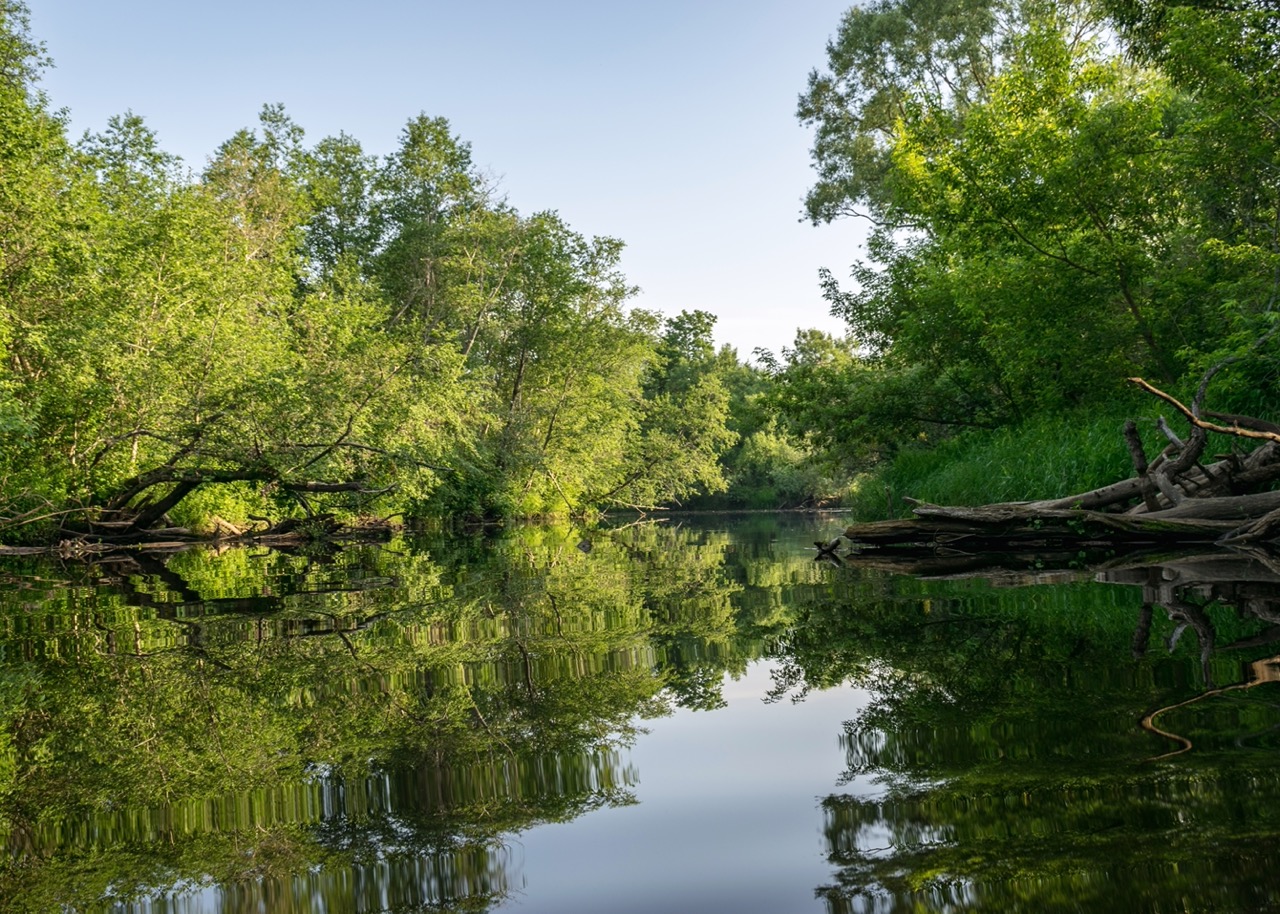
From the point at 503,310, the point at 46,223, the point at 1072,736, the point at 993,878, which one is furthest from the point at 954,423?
the point at 503,310

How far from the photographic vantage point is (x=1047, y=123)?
1388 cm

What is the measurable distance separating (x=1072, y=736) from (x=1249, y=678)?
1016mm

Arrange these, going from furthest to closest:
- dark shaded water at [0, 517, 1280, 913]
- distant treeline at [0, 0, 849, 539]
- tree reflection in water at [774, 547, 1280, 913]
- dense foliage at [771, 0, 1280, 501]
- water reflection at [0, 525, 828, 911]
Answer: distant treeline at [0, 0, 849, 539], dense foliage at [771, 0, 1280, 501], water reflection at [0, 525, 828, 911], dark shaded water at [0, 517, 1280, 913], tree reflection in water at [774, 547, 1280, 913]

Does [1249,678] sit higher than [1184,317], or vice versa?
[1184,317]

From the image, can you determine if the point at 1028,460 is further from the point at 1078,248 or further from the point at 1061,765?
the point at 1061,765

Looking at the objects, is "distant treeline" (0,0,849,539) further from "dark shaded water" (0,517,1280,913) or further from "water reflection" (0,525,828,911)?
"dark shaded water" (0,517,1280,913)

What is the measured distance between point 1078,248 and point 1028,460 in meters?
2.94

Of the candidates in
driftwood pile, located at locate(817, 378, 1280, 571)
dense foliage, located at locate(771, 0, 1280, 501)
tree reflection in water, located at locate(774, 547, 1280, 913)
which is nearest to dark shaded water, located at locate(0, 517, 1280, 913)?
tree reflection in water, located at locate(774, 547, 1280, 913)

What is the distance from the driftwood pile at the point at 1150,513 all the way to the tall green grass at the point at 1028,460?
786 millimetres

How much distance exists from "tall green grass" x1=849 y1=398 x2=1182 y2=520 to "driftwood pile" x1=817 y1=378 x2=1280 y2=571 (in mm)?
786

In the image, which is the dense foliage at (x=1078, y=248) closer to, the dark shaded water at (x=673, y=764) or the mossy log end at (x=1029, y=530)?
the mossy log end at (x=1029, y=530)

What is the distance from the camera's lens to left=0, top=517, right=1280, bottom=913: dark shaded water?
76.4 inches

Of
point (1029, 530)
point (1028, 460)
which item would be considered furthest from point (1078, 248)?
point (1029, 530)

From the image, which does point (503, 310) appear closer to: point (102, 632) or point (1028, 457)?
point (1028, 457)
